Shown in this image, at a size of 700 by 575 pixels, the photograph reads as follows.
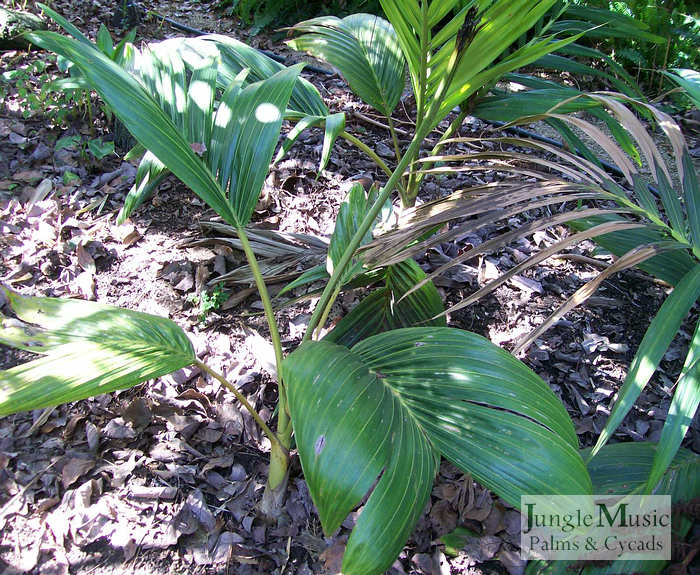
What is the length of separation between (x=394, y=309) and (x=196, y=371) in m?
0.65

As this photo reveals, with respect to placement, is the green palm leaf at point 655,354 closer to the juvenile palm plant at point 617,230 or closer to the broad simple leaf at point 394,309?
the juvenile palm plant at point 617,230

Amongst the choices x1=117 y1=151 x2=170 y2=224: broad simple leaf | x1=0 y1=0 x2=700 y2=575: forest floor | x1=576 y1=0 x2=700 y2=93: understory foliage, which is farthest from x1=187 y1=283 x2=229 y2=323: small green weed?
x1=576 y1=0 x2=700 y2=93: understory foliage

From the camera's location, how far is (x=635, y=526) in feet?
3.59

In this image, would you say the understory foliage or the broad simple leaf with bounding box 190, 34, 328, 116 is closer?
the broad simple leaf with bounding box 190, 34, 328, 116

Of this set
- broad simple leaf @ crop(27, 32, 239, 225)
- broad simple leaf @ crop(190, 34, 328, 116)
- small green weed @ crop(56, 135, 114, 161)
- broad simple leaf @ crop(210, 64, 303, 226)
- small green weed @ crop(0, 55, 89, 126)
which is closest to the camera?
broad simple leaf @ crop(27, 32, 239, 225)

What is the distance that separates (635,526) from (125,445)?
1254 mm

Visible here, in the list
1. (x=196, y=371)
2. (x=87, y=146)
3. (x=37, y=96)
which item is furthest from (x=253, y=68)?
(x=37, y=96)

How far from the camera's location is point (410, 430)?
0.91 metres

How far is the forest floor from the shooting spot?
1288mm

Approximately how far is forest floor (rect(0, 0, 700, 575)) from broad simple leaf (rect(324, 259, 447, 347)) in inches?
11.6

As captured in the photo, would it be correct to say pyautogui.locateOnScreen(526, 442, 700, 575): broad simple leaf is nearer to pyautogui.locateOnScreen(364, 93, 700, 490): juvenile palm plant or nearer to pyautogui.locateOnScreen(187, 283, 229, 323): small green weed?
pyautogui.locateOnScreen(364, 93, 700, 490): juvenile palm plant

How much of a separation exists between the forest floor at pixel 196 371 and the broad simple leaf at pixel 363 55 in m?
0.39

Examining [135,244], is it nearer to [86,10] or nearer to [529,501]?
[529,501]

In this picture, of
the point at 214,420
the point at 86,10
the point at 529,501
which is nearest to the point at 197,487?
the point at 214,420
